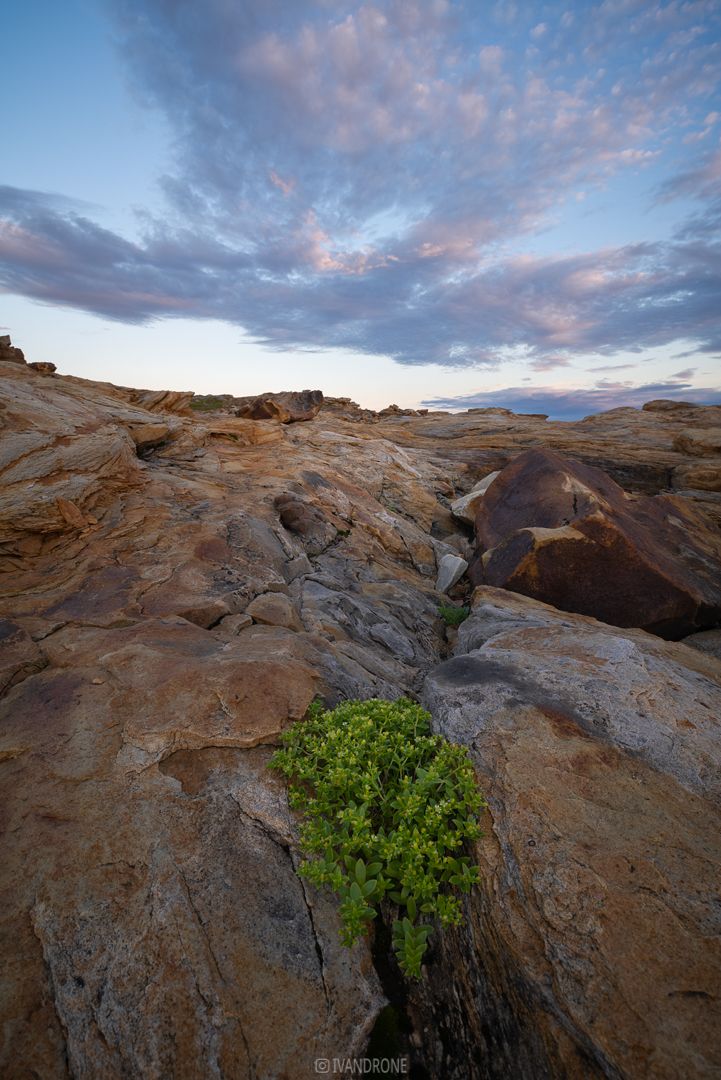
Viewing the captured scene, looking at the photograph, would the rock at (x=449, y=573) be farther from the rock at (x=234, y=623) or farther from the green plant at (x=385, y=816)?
the green plant at (x=385, y=816)

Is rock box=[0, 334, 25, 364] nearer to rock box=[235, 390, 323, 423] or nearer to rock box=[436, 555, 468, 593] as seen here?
rock box=[235, 390, 323, 423]

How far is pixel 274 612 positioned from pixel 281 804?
412cm

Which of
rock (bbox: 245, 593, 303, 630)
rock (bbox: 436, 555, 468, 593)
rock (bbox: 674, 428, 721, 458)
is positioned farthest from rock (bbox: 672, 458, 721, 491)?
rock (bbox: 245, 593, 303, 630)

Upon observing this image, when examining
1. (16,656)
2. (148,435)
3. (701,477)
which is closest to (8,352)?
(148,435)

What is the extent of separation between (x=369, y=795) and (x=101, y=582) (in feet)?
21.9

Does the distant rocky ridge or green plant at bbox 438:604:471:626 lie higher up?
the distant rocky ridge

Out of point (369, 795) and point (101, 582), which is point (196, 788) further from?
point (101, 582)

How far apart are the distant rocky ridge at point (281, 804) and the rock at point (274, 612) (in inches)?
2.5

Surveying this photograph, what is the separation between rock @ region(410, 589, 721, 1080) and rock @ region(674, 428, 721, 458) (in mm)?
22322

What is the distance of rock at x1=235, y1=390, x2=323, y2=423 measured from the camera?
25.0 metres

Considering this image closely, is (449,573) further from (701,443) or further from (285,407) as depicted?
(701,443)

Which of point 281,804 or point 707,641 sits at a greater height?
point 281,804

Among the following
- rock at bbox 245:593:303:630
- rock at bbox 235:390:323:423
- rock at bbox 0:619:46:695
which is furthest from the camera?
rock at bbox 235:390:323:423

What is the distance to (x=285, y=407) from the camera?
2591 cm
